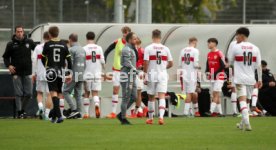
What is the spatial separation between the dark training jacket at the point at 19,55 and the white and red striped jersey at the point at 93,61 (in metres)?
1.44

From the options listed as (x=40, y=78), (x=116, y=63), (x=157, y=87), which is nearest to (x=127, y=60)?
(x=157, y=87)

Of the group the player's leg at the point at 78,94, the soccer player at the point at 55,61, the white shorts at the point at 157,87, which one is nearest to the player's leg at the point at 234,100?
the player's leg at the point at 78,94

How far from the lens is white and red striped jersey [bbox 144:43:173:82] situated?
26719 millimetres

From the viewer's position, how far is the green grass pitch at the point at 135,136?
63.7 ft

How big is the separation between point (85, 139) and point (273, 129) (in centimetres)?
478

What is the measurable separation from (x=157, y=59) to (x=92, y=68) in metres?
4.94

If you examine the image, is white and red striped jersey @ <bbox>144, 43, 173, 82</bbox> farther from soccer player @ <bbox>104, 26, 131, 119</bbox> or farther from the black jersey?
soccer player @ <bbox>104, 26, 131, 119</bbox>

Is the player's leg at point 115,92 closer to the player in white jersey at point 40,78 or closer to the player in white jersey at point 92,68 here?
the player in white jersey at point 92,68

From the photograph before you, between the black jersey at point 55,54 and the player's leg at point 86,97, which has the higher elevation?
the black jersey at point 55,54

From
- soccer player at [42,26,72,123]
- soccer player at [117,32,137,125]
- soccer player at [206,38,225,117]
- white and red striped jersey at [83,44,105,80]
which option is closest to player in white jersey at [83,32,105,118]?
white and red striped jersey at [83,44,105,80]

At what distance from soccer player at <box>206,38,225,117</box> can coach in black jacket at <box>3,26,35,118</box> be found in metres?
4.90

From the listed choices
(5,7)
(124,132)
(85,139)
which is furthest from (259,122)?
(5,7)

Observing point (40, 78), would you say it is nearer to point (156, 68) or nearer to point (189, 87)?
point (156, 68)

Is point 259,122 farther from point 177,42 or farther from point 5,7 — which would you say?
→ point 5,7
